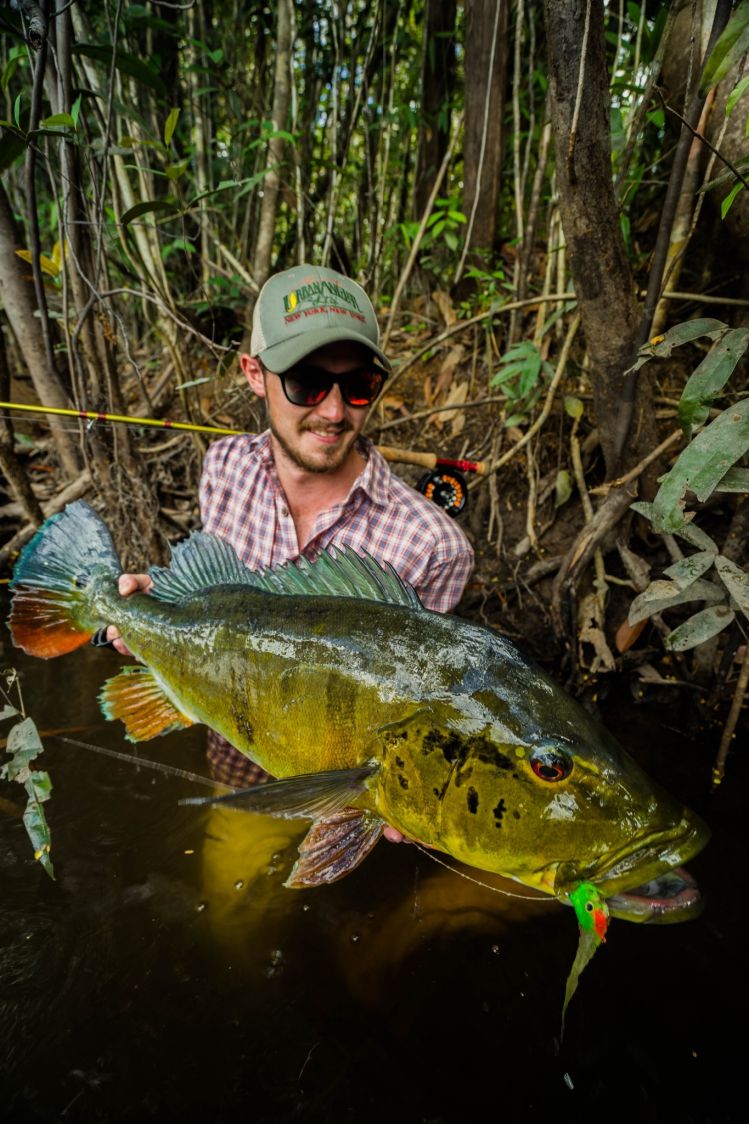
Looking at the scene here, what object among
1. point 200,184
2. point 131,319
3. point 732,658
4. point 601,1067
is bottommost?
point 601,1067

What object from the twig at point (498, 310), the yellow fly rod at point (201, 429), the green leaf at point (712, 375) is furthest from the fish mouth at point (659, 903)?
the twig at point (498, 310)

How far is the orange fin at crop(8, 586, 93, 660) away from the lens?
2244mm

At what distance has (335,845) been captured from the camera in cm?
159

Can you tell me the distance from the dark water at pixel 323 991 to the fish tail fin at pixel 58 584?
91 centimetres

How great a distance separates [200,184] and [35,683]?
174 inches

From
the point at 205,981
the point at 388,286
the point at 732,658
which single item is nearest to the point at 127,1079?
the point at 205,981

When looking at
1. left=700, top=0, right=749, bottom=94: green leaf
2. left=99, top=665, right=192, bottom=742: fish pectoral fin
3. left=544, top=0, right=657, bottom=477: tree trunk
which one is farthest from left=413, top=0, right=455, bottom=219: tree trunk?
left=99, top=665, right=192, bottom=742: fish pectoral fin

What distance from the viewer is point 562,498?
11.8 ft

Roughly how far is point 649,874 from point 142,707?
1.74 meters

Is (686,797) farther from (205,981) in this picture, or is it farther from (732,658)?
(205,981)

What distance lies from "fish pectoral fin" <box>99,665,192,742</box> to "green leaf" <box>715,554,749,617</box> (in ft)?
6.80

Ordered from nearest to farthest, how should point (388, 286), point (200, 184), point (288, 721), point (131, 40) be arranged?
point (288, 721) < point (131, 40) < point (200, 184) < point (388, 286)

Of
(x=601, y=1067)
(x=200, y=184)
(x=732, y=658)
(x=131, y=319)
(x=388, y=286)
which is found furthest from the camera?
(x=131, y=319)

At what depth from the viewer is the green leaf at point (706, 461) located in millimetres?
1809
